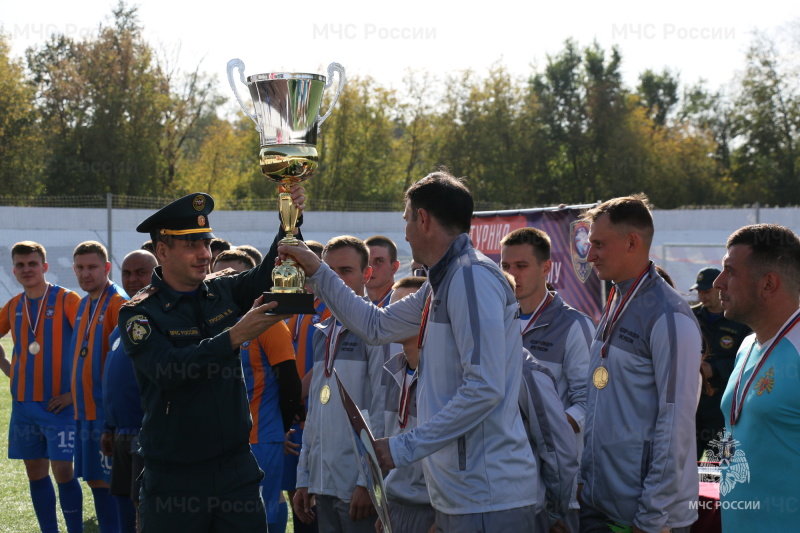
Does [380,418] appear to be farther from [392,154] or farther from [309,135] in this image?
[392,154]

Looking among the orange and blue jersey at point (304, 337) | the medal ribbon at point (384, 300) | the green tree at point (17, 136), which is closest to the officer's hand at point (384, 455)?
the medal ribbon at point (384, 300)

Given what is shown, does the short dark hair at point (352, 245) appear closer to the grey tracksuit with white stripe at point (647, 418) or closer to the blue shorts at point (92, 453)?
the grey tracksuit with white stripe at point (647, 418)

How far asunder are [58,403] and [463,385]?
5.34 m

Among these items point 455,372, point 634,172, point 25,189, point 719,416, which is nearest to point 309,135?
point 455,372

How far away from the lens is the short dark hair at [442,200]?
10.4ft

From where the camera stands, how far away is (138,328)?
145 inches

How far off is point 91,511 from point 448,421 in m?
5.97

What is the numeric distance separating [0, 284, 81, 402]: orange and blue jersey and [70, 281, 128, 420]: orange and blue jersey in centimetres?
62

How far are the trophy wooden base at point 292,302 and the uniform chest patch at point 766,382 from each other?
5.68 feet

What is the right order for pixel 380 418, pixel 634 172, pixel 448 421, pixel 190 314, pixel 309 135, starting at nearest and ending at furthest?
1. pixel 448 421
2. pixel 309 135
3. pixel 190 314
4. pixel 380 418
5. pixel 634 172

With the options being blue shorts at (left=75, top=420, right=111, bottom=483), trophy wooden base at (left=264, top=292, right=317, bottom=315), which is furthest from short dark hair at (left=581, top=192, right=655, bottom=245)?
blue shorts at (left=75, top=420, right=111, bottom=483)

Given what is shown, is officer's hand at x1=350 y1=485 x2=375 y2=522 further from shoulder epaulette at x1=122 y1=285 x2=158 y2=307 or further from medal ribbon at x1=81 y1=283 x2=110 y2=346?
medal ribbon at x1=81 y1=283 x2=110 y2=346

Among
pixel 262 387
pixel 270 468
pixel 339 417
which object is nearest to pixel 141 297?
pixel 339 417

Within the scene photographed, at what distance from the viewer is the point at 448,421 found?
2.91m
